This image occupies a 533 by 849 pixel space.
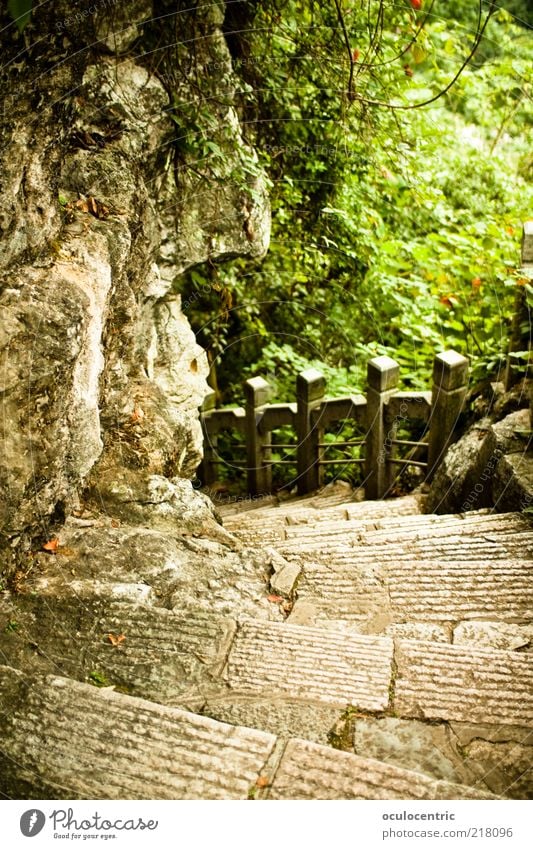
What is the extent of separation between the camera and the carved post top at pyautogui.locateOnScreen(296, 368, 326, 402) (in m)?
5.86

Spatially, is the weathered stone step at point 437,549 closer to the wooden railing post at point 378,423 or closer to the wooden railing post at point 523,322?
the wooden railing post at point 523,322

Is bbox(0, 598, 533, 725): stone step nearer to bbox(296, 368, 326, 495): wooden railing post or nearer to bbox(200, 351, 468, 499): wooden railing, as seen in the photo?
Result: bbox(200, 351, 468, 499): wooden railing

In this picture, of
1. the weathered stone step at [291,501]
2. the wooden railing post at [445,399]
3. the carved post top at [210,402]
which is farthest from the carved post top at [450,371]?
the carved post top at [210,402]

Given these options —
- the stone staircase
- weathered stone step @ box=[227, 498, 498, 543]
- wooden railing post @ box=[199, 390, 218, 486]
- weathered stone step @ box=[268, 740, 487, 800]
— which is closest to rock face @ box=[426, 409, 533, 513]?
weathered stone step @ box=[227, 498, 498, 543]

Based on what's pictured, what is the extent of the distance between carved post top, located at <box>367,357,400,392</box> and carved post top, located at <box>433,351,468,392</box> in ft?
1.31

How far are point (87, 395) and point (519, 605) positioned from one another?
2.51m

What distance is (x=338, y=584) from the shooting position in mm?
3234

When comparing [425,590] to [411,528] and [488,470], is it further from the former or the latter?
[488,470]

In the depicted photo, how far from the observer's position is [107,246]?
361 cm

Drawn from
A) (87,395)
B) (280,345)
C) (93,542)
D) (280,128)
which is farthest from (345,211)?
(93,542)

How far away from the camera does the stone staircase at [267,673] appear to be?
1925 mm

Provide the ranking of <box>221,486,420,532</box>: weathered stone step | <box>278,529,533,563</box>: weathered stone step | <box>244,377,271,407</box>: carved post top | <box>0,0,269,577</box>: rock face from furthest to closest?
<box>244,377,271,407</box>: carved post top, <box>221,486,420,532</box>: weathered stone step, <box>278,529,533,563</box>: weathered stone step, <box>0,0,269,577</box>: rock face
